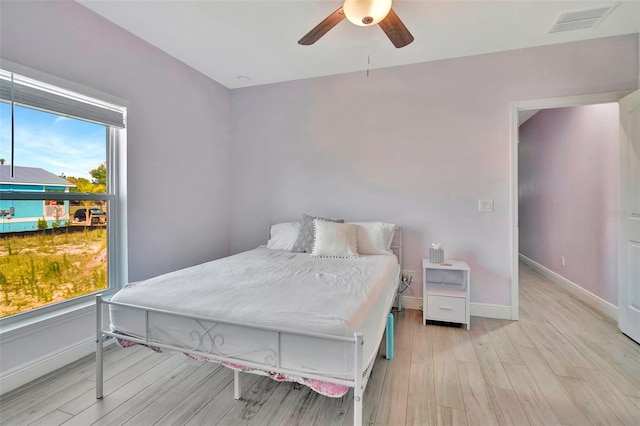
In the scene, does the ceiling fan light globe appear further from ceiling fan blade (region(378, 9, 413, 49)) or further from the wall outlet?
the wall outlet

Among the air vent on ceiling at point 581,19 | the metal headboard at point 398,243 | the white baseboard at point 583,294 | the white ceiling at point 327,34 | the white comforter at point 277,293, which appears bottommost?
the white baseboard at point 583,294

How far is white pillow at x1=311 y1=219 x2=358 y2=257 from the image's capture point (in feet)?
9.03

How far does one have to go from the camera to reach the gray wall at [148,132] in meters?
1.95

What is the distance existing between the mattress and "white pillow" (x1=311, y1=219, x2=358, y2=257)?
2.07 feet

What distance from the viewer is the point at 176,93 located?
9.95ft

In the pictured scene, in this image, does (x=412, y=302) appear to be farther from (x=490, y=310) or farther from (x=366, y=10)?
(x=366, y=10)

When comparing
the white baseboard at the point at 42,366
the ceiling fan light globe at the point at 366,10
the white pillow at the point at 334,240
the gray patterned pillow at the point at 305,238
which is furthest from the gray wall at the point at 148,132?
the ceiling fan light globe at the point at 366,10

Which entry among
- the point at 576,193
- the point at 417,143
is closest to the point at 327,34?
the point at 417,143

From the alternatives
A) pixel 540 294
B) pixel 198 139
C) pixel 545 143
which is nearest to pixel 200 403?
pixel 198 139

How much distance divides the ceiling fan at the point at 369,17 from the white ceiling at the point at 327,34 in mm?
279

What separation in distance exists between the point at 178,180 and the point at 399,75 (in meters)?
2.68

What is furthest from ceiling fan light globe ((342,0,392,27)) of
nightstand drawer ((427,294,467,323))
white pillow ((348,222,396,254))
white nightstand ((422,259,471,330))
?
nightstand drawer ((427,294,467,323))

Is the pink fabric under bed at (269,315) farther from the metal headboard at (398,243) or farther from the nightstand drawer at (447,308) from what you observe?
the metal headboard at (398,243)

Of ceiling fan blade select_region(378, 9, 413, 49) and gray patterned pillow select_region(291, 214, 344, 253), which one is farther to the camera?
gray patterned pillow select_region(291, 214, 344, 253)
